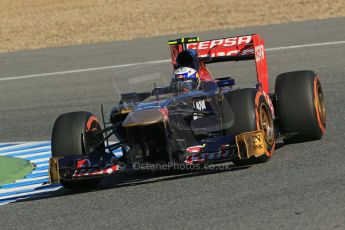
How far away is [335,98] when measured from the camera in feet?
43.2

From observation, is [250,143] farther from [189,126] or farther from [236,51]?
[236,51]

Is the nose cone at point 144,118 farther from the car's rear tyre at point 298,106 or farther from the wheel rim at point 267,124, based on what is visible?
the car's rear tyre at point 298,106

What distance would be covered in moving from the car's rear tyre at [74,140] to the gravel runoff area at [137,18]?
499 inches

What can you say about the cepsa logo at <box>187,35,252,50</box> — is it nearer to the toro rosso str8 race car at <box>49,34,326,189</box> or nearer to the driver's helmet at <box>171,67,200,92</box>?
the toro rosso str8 race car at <box>49,34,326,189</box>

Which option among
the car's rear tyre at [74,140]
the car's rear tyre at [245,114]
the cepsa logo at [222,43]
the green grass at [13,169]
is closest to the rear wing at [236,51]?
the cepsa logo at [222,43]

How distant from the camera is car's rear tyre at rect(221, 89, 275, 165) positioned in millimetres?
8742

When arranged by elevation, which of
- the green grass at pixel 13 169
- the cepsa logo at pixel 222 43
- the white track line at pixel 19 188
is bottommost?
the green grass at pixel 13 169

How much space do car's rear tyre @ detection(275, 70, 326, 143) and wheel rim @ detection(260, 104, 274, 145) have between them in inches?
14.6

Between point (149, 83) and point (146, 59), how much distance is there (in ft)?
26.3

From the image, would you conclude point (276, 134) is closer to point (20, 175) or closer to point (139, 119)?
point (139, 119)

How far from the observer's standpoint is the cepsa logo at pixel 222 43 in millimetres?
10766

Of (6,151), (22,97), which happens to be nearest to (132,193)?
(6,151)

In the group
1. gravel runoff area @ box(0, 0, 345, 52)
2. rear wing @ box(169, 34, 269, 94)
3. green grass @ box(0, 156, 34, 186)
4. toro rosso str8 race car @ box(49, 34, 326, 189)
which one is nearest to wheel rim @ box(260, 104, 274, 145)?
toro rosso str8 race car @ box(49, 34, 326, 189)

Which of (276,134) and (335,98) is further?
(335,98)
